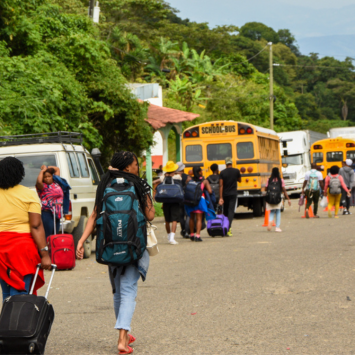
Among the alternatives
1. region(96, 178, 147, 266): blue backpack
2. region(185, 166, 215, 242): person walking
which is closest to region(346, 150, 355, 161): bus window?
region(185, 166, 215, 242): person walking

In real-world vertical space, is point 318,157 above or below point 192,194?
above

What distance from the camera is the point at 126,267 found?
558cm

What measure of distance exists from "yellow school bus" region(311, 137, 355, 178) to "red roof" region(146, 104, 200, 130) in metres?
12.2

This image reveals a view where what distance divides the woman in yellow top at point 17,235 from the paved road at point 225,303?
2.61 feet

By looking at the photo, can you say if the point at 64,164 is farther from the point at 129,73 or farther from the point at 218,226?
the point at 129,73

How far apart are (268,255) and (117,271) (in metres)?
6.40

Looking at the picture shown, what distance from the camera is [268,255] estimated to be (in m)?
11.7

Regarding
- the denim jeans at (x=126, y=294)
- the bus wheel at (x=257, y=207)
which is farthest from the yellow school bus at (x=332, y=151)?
the denim jeans at (x=126, y=294)

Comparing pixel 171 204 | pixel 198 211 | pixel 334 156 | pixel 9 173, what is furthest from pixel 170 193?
pixel 334 156

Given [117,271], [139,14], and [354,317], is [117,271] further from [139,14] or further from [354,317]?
[139,14]

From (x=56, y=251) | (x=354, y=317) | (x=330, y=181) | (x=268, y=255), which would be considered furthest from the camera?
(x=330, y=181)

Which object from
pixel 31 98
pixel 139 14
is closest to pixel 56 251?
pixel 31 98

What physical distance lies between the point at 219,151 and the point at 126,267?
1605 centimetres

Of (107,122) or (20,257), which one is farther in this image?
(107,122)
